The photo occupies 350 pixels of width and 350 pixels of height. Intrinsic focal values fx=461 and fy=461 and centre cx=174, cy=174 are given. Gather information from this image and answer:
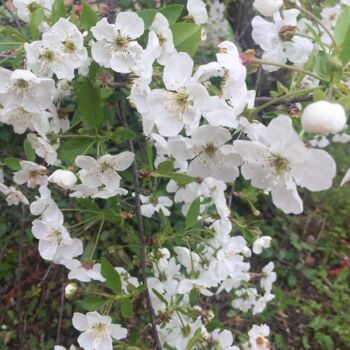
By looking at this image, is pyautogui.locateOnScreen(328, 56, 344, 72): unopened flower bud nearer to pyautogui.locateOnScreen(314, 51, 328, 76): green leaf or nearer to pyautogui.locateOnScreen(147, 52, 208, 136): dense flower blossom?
pyautogui.locateOnScreen(314, 51, 328, 76): green leaf

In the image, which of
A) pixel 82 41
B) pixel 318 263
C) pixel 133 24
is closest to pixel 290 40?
pixel 133 24

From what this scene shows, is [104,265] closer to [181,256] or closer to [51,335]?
[181,256]

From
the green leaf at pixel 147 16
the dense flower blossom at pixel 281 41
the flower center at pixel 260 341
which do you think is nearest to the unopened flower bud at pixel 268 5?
the dense flower blossom at pixel 281 41

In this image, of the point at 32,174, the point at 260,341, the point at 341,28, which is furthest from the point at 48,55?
the point at 260,341

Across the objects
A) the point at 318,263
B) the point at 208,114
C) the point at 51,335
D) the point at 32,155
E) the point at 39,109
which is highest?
the point at 208,114

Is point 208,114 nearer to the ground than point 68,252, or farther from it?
farther from it

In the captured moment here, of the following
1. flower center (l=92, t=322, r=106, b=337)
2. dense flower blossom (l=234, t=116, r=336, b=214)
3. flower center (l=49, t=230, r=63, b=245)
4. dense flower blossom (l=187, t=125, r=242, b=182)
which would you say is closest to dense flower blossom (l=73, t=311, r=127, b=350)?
flower center (l=92, t=322, r=106, b=337)
